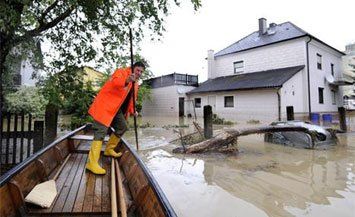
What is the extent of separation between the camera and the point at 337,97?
79.0ft

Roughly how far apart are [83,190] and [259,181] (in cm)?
366

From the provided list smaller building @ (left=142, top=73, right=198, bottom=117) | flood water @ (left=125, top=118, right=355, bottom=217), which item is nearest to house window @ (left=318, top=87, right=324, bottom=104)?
smaller building @ (left=142, top=73, right=198, bottom=117)

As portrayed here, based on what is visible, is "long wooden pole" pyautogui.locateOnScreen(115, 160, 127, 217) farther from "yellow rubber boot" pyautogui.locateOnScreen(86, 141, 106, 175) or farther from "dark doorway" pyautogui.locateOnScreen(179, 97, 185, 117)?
"dark doorway" pyautogui.locateOnScreen(179, 97, 185, 117)

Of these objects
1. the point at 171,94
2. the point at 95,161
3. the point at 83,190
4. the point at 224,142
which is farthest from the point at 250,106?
the point at 83,190

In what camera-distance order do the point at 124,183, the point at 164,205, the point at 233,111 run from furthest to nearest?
the point at 233,111 < the point at 124,183 < the point at 164,205

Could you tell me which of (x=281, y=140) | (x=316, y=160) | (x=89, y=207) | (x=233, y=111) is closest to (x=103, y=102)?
(x=89, y=207)

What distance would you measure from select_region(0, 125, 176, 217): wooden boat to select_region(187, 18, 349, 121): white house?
14642mm

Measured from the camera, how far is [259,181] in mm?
5539

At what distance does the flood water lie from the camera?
13.7 feet

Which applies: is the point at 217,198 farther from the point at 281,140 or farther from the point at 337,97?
the point at 337,97

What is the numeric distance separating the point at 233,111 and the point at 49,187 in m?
18.7

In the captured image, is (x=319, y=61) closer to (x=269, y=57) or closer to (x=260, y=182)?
(x=269, y=57)

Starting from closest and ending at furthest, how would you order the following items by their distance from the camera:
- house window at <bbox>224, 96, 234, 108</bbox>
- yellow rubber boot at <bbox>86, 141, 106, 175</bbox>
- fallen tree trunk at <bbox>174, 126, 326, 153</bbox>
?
1. yellow rubber boot at <bbox>86, 141, 106, 175</bbox>
2. fallen tree trunk at <bbox>174, 126, 326, 153</bbox>
3. house window at <bbox>224, 96, 234, 108</bbox>

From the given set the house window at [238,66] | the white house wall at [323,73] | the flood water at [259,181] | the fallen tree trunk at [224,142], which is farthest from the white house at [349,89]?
the fallen tree trunk at [224,142]
